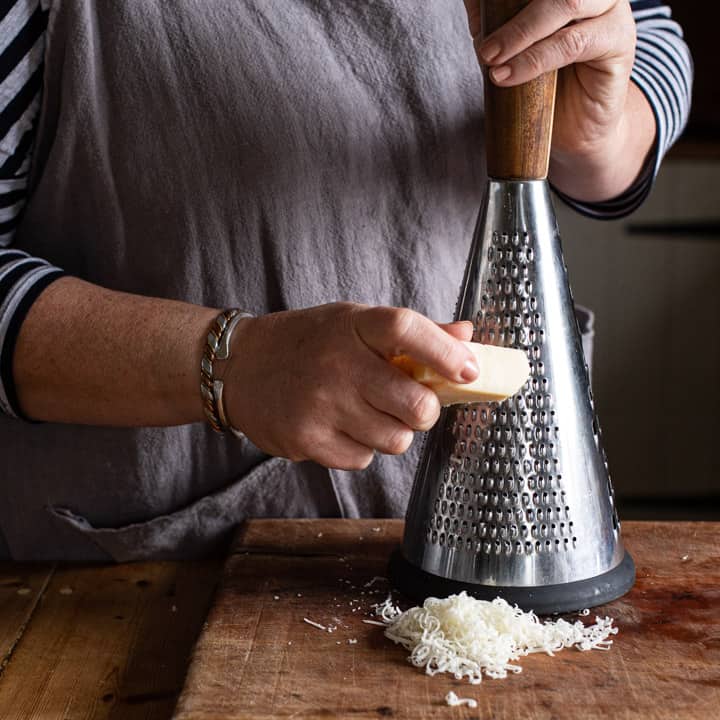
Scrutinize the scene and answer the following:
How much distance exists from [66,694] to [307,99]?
1.89 ft

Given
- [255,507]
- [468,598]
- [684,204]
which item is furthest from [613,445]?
[468,598]

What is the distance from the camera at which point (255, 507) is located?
1.11 m

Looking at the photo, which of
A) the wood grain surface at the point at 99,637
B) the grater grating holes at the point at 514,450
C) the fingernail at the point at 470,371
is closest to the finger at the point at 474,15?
the grater grating holes at the point at 514,450

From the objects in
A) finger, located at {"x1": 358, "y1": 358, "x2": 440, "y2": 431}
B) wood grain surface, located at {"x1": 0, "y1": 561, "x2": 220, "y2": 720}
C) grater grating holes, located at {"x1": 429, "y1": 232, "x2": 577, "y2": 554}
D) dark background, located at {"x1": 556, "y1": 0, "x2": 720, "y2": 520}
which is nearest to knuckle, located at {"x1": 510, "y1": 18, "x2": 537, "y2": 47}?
grater grating holes, located at {"x1": 429, "y1": 232, "x2": 577, "y2": 554}

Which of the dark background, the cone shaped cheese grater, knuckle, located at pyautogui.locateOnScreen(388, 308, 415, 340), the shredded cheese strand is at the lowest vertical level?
the dark background

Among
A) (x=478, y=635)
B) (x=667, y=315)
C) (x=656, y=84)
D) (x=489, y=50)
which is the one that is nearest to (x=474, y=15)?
(x=489, y=50)

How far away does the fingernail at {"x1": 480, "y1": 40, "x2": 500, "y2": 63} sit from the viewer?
32.0 inches

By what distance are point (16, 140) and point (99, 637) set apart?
1.47ft

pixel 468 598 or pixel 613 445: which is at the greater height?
pixel 468 598

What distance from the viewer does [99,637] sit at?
0.93 meters

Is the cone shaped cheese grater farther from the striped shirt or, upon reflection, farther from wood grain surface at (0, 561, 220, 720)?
the striped shirt

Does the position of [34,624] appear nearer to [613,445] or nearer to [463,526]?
[463,526]

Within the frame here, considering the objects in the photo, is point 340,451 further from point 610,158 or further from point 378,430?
point 610,158

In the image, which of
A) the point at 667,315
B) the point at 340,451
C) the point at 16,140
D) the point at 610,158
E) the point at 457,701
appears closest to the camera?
the point at 457,701
